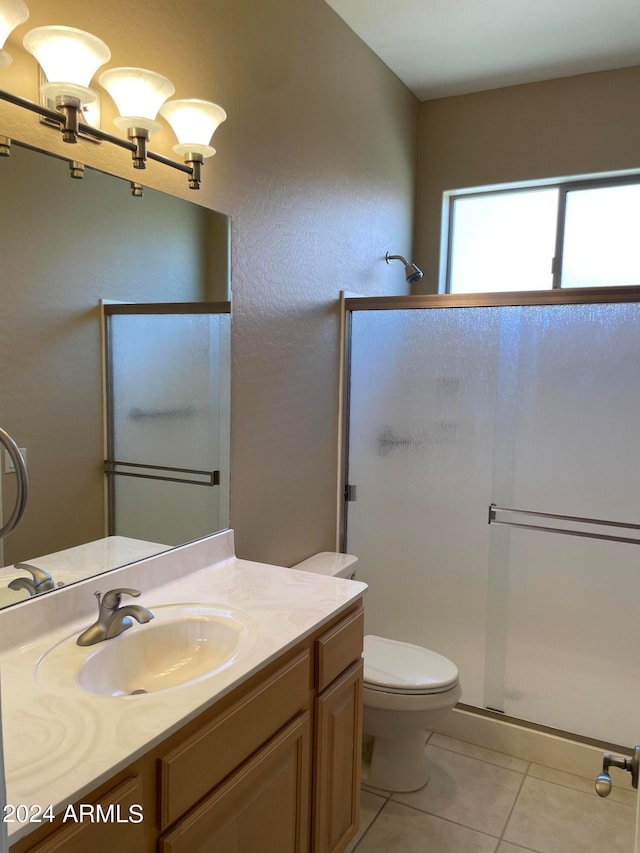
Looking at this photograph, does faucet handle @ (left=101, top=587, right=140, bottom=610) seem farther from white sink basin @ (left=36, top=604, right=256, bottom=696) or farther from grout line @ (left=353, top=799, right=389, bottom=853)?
grout line @ (left=353, top=799, right=389, bottom=853)

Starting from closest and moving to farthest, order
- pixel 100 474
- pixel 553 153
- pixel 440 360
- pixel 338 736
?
pixel 100 474
pixel 338 736
pixel 440 360
pixel 553 153

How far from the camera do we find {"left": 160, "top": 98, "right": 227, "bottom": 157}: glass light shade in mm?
1656

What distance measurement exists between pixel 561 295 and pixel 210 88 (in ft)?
4.68

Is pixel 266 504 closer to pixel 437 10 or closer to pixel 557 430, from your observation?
pixel 557 430

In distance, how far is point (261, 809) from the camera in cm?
140

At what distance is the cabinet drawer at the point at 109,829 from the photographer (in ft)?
3.02

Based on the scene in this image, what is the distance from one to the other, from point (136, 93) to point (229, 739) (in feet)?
4.72

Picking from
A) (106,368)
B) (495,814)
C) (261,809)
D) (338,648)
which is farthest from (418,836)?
(106,368)

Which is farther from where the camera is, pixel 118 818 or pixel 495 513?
pixel 495 513

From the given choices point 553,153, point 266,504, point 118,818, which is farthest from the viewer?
point 553,153

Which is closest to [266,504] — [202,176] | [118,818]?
[202,176]

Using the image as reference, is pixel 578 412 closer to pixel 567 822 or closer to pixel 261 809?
pixel 567 822

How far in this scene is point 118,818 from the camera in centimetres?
101

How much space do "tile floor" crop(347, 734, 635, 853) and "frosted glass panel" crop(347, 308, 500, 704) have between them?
1.19 ft
